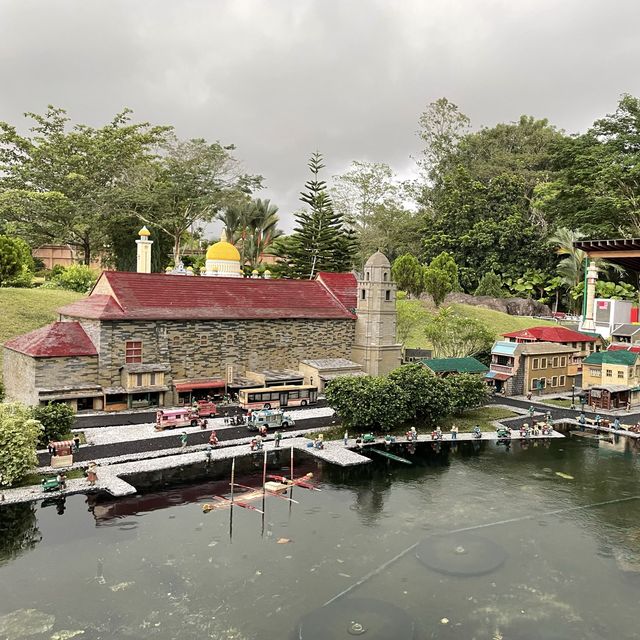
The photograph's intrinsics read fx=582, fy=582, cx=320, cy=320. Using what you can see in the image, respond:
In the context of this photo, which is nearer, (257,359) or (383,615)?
(383,615)

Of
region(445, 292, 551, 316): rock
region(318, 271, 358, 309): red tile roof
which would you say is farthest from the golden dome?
region(445, 292, 551, 316): rock

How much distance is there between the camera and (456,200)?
8069 centimetres

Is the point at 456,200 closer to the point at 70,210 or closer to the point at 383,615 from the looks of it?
the point at 70,210

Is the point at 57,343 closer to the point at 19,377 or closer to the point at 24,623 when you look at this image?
the point at 19,377

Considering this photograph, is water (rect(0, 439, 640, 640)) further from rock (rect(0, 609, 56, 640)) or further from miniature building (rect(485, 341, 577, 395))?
miniature building (rect(485, 341, 577, 395))

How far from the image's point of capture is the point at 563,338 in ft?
163

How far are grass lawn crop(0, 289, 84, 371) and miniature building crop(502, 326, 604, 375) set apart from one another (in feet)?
127

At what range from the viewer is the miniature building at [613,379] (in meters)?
41.1

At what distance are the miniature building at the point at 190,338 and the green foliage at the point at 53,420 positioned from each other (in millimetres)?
5597

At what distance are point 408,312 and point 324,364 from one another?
1312 centimetres

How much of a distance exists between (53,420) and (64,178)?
40.5 metres

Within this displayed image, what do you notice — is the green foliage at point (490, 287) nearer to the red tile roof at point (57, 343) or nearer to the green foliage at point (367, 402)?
the green foliage at point (367, 402)

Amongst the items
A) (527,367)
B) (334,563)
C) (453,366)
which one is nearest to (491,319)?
(527,367)

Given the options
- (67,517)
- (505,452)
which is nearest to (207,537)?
(67,517)
